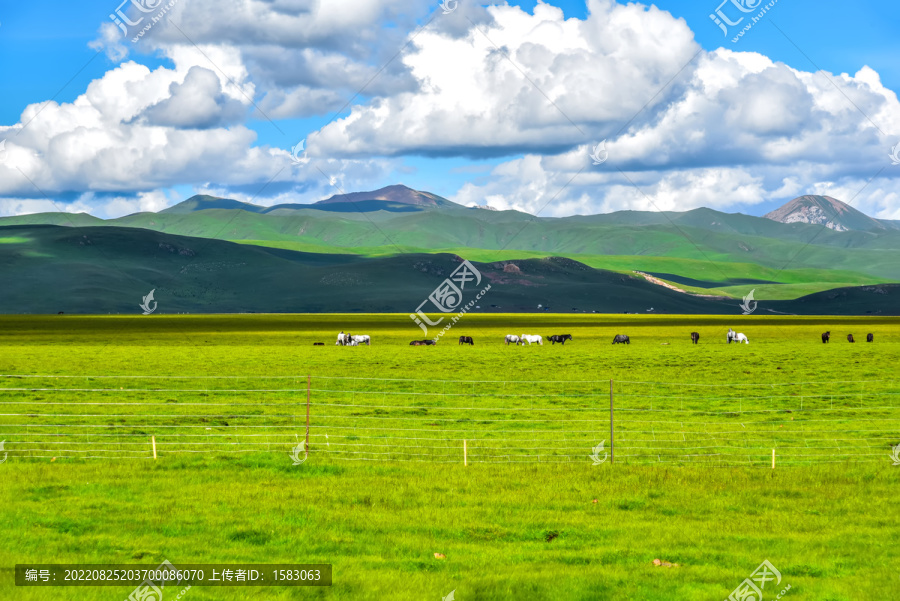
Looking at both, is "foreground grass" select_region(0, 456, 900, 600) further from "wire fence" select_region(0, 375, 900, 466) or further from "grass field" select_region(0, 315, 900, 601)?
"wire fence" select_region(0, 375, 900, 466)

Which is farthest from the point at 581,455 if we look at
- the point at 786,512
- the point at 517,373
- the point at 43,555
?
the point at 517,373

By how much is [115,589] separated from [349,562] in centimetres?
291

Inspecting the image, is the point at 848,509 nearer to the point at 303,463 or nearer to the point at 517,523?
the point at 517,523

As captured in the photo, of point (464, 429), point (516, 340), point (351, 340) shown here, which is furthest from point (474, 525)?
point (516, 340)

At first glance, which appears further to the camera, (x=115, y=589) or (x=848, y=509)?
(x=848, y=509)

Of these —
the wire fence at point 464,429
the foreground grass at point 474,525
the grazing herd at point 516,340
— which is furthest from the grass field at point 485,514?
the grazing herd at point 516,340

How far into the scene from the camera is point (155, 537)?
12.1 metres

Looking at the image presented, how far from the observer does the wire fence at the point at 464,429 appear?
1970 cm

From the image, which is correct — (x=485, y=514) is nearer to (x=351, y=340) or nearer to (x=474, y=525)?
Result: (x=474, y=525)

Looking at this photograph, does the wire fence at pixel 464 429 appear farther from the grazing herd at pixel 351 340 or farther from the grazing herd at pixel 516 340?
the grazing herd at pixel 351 340

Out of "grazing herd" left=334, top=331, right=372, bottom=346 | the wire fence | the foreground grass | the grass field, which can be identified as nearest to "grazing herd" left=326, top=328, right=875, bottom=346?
"grazing herd" left=334, top=331, right=372, bottom=346

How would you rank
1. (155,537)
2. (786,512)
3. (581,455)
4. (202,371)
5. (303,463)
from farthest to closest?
(202,371) → (581,455) → (303,463) → (786,512) → (155,537)

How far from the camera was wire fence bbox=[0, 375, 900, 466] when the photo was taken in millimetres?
19703

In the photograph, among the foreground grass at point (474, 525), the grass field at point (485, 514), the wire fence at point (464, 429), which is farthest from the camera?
the wire fence at point (464, 429)
